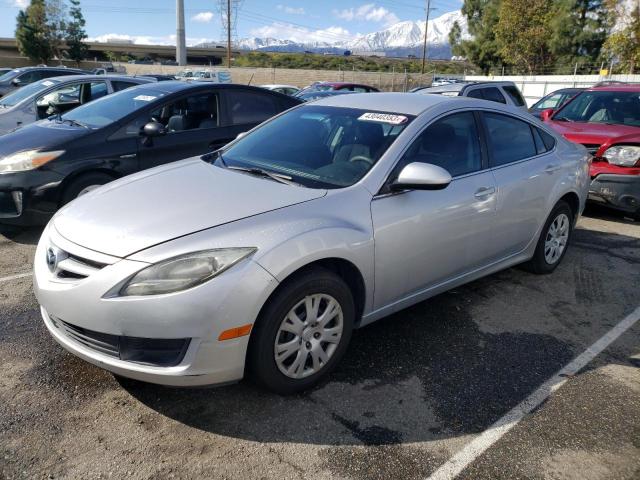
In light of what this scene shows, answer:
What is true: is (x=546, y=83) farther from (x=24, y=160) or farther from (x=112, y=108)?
(x=24, y=160)

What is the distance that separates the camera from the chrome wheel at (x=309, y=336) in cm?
281

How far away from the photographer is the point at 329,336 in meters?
3.01

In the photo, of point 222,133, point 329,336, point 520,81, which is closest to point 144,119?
point 222,133

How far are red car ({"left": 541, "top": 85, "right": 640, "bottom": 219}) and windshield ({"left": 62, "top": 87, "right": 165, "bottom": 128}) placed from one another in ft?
17.7

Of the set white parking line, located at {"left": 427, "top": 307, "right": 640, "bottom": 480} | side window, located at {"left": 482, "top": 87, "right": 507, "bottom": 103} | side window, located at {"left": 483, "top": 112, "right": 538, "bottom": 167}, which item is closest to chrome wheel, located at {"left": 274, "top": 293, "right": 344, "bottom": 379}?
white parking line, located at {"left": 427, "top": 307, "right": 640, "bottom": 480}

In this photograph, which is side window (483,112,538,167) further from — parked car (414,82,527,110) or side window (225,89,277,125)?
parked car (414,82,527,110)

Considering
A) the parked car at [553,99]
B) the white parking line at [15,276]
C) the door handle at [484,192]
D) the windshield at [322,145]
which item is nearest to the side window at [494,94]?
the parked car at [553,99]

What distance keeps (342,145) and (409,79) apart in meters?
44.2

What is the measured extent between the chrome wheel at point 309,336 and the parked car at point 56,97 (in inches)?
297

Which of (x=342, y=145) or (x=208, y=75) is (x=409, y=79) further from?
(x=342, y=145)

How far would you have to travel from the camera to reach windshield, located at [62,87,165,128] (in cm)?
591

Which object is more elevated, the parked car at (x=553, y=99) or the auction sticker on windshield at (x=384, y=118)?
the auction sticker on windshield at (x=384, y=118)

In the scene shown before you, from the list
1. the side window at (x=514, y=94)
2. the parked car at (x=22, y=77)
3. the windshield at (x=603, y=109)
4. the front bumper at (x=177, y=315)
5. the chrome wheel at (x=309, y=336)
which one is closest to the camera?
the front bumper at (x=177, y=315)

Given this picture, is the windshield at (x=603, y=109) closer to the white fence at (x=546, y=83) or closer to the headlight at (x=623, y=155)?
the headlight at (x=623, y=155)
